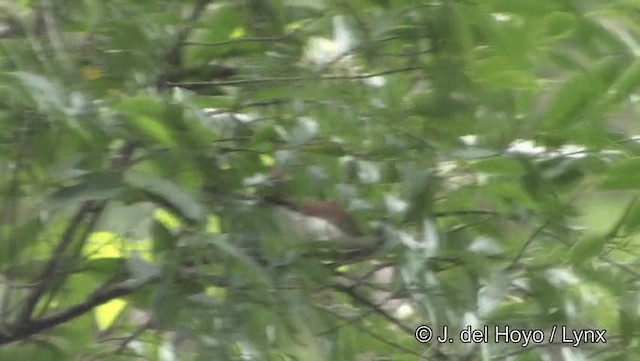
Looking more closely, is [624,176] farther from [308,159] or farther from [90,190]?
[90,190]

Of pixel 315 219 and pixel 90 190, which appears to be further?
A: pixel 315 219

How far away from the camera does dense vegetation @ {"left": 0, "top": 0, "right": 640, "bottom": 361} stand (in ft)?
1.44

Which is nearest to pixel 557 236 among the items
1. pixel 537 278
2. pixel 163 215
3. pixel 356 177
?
pixel 537 278

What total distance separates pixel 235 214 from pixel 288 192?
52 millimetres

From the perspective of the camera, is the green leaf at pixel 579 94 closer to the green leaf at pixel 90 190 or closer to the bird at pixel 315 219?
the bird at pixel 315 219

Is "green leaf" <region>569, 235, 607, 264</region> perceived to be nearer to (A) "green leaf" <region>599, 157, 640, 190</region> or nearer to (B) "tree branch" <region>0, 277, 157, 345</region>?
(A) "green leaf" <region>599, 157, 640, 190</region>

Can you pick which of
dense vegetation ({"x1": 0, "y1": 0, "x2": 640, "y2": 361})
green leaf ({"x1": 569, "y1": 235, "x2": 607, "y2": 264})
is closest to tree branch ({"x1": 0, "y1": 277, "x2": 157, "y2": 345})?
dense vegetation ({"x1": 0, "y1": 0, "x2": 640, "y2": 361})

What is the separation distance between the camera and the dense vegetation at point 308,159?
438 mm

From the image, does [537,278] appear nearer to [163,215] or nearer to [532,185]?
[532,185]

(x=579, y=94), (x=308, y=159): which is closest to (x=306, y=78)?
(x=308, y=159)

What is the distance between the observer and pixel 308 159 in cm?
48

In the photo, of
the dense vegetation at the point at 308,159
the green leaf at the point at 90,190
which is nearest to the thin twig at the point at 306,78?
the dense vegetation at the point at 308,159

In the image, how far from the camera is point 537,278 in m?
0.53

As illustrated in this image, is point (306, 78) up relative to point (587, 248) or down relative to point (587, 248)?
up
